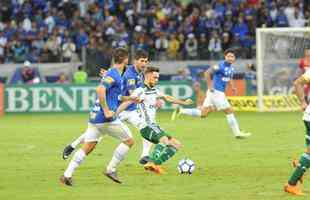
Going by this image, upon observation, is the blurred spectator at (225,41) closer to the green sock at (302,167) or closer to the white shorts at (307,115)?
the white shorts at (307,115)

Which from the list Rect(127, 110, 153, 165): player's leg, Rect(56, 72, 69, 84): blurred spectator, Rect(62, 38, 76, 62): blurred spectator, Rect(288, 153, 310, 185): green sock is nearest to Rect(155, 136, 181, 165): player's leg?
Rect(127, 110, 153, 165): player's leg

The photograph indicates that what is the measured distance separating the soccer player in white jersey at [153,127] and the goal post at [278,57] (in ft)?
57.0

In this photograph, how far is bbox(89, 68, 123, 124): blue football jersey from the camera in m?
14.4

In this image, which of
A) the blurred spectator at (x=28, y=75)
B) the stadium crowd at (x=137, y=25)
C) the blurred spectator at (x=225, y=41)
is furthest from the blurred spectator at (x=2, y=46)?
the blurred spectator at (x=225, y=41)

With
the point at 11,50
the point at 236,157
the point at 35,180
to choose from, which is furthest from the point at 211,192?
the point at 11,50

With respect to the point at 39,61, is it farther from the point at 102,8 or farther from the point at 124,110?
the point at 124,110

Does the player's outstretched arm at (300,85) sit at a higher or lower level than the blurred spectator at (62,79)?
higher

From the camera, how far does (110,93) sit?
1470cm

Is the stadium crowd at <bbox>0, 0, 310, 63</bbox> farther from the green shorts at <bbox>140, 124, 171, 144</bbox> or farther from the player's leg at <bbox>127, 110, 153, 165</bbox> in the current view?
the green shorts at <bbox>140, 124, 171, 144</bbox>

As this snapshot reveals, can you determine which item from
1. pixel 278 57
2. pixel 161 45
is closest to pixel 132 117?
pixel 278 57

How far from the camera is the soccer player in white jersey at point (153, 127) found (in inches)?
622

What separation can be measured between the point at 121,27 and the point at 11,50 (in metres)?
4.66

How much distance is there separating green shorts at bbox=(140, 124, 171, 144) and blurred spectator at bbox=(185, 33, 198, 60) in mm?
22010

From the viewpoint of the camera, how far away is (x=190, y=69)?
37.0 m
